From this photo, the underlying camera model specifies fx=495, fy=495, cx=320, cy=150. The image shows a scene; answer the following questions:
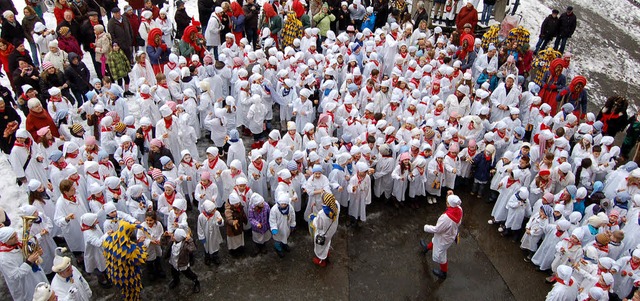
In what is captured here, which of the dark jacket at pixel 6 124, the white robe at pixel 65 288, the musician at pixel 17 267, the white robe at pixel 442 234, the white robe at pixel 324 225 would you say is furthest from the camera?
the dark jacket at pixel 6 124

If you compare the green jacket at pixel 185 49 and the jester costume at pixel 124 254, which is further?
the green jacket at pixel 185 49

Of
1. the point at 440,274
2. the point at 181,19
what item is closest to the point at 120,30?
the point at 181,19

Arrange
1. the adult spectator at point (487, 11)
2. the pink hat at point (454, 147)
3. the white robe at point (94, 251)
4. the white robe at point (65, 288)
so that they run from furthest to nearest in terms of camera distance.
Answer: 1. the adult spectator at point (487, 11)
2. the pink hat at point (454, 147)
3. the white robe at point (94, 251)
4. the white robe at point (65, 288)

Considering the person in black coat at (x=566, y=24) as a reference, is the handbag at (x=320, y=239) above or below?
below

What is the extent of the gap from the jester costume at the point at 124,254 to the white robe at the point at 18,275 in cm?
122

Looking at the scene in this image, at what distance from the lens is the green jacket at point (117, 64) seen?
12922 millimetres

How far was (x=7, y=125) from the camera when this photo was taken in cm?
1015

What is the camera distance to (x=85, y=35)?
1350 centimetres

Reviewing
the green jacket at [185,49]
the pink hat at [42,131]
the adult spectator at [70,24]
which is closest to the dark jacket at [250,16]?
the green jacket at [185,49]

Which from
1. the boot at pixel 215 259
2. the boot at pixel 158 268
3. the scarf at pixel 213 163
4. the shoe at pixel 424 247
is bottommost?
the shoe at pixel 424 247

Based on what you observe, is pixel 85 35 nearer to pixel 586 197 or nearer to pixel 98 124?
pixel 98 124

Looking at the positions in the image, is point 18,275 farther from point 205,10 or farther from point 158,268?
point 205,10

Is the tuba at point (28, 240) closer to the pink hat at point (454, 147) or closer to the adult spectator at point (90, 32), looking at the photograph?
the adult spectator at point (90, 32)

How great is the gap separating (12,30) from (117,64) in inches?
113
